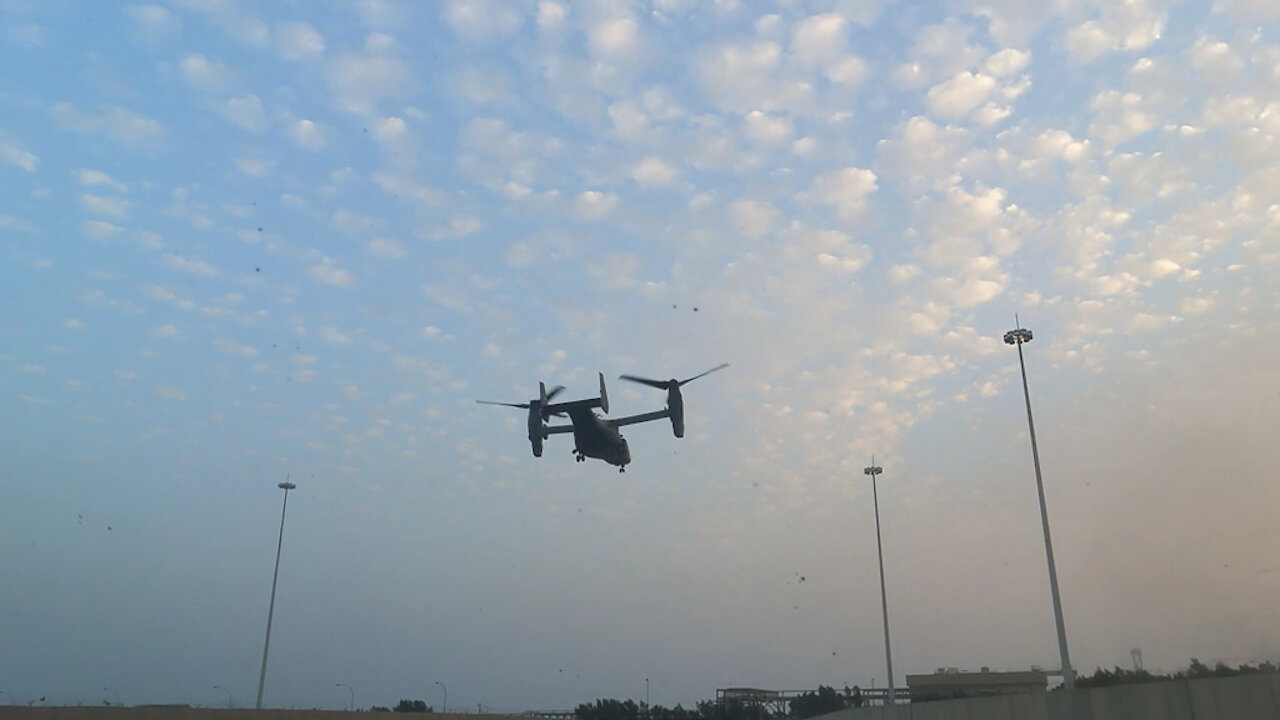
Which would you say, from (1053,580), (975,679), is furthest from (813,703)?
(1053,580)

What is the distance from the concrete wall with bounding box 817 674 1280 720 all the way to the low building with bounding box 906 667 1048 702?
2492 inches

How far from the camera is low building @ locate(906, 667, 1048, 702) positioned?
108 meters

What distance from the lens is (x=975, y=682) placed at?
116 m

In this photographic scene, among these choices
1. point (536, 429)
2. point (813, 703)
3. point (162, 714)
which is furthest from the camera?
point (813, 703)

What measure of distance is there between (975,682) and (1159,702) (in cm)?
8961

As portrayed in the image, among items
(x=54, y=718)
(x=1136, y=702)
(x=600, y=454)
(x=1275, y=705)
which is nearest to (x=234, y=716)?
(x=54, y=718)

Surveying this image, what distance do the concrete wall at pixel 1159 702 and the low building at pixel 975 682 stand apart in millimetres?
63303

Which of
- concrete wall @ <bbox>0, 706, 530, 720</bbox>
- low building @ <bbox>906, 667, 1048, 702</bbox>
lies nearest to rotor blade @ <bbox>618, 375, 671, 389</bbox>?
concrete wall @ <bbox>0, 706, 530, 720</bbox>

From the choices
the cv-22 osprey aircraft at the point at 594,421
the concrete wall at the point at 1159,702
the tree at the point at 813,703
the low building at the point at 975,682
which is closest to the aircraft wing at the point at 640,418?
the cv-22 osprey aircraft at the point at 594,421

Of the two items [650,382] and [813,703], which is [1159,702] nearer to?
[650,382]

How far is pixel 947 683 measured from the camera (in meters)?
118

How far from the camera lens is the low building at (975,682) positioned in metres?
108

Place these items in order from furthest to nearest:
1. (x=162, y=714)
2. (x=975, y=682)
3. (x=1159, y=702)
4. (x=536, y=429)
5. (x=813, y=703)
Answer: (x=813, y=703) < (x=975, y=682) < (x=162, y=714) < (x=536, y=429) < (x=1159, y=702)

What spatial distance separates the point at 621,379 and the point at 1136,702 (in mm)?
26605
